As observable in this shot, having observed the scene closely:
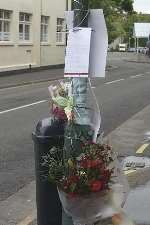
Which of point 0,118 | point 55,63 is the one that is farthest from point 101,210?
point 55,63

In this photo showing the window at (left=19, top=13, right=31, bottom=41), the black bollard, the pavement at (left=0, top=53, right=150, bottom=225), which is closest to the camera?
the black bollard

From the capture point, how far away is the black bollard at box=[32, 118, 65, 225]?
519 cm

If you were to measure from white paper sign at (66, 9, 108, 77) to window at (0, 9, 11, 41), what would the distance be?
26692 millimetres

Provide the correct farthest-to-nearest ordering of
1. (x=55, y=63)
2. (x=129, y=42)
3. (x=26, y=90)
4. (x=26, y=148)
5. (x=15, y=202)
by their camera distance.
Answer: (x=129, y=42), (x=55, y=63), (x=26, y=90), (x=26, y=148), (x=15, y=202)

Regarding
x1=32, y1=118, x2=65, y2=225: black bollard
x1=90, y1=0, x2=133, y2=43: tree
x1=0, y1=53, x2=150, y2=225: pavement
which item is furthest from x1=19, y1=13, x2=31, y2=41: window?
x1=32, y1=118, x2=65, y2=225: black bollard

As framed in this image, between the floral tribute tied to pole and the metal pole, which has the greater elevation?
the metal pole

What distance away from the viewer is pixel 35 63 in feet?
117

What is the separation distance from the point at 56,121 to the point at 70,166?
0.72 m

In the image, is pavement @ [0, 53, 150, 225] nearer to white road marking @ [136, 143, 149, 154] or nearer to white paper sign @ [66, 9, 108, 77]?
white road marking @ [136, 143, 149, 154]

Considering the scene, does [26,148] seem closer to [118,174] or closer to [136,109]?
[118,174]

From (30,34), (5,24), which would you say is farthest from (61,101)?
(30,34)

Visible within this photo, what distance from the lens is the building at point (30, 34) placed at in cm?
3167

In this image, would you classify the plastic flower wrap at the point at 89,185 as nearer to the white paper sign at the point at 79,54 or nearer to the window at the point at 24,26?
the white paper sign at the point at 79,54

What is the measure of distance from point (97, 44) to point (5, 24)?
91.3ft
